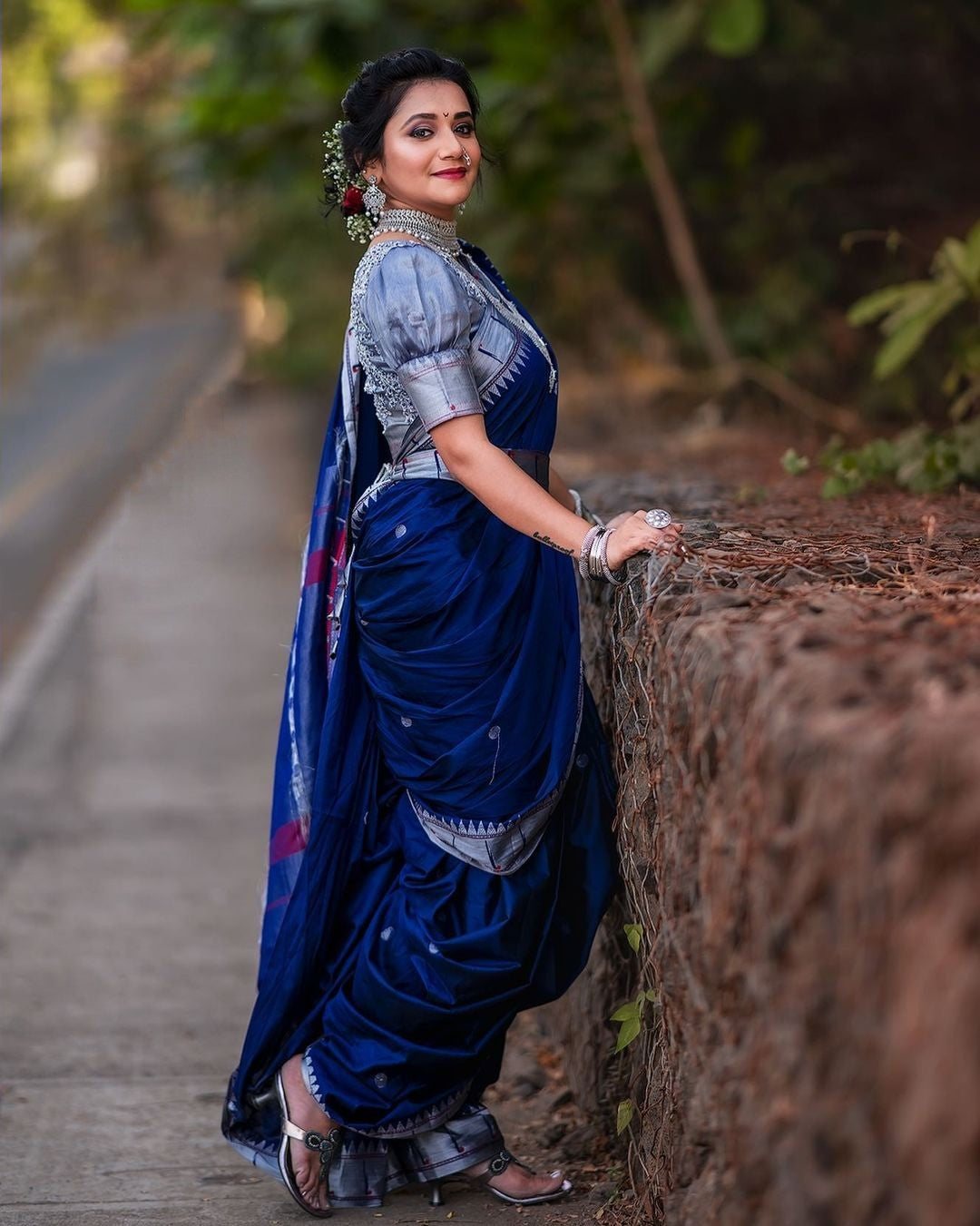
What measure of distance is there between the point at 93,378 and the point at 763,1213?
2505 centimetres

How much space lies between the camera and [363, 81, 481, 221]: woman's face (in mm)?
3164

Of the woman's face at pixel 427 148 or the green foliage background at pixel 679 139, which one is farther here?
the green foliage background at pixel 679 139

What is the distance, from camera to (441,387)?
3.03m

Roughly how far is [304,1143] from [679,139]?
5.97 m

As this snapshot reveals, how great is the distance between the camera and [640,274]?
945cm

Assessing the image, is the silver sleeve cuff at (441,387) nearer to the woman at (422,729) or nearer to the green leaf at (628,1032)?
the woman at (422,729)

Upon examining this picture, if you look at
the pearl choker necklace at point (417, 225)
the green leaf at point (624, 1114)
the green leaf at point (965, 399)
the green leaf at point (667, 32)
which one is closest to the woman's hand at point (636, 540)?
the pearl choker necklace at point (417, 225)

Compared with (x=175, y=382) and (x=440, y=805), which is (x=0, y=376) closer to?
(x=175, y=382)

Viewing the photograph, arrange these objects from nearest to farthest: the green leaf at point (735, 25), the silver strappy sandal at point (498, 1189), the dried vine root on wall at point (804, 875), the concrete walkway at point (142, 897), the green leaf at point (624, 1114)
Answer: the dried vine root on wall at point (804, 875), the green leaf at point (624, 1114), the silver strappy sandal at point (498, 1189), the concrete walkway at point (142, 897), the green leaf at point (735, 25)

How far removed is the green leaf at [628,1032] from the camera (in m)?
3.16

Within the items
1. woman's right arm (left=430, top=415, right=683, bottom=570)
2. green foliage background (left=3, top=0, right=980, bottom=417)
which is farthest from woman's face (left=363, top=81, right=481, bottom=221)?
green foliage background (left=3, top=0, right=980, bottom=417)

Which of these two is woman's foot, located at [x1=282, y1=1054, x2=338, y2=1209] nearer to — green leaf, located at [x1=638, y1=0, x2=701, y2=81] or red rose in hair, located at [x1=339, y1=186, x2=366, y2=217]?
red rose in hair, located at [x1=339, y1=186, x2=366, y2=217]

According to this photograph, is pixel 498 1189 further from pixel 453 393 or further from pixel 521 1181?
pixel 453 393

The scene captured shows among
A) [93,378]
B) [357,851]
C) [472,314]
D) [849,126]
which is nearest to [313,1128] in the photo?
[357,851]
